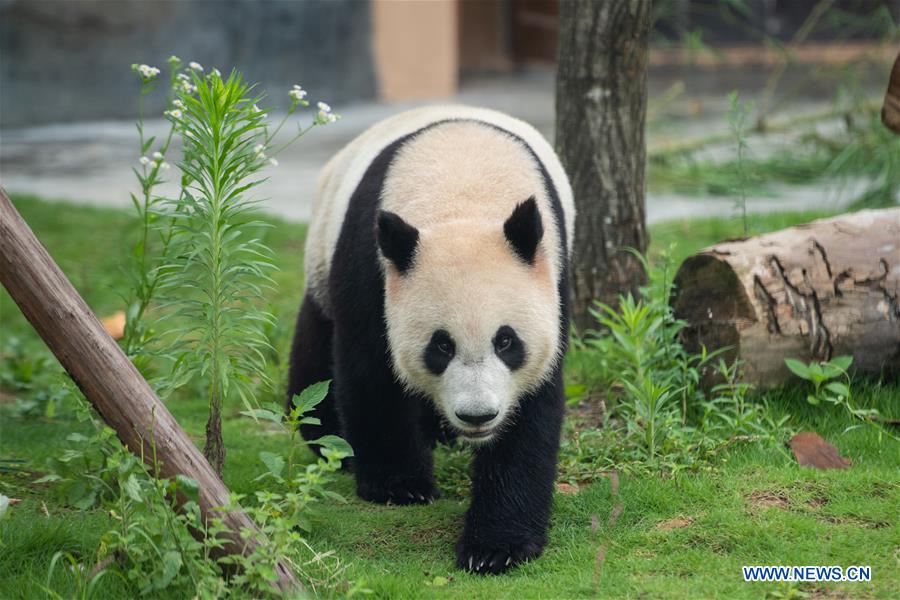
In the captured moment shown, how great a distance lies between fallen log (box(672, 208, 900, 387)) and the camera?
502 cm

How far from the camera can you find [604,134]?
5.92 meters

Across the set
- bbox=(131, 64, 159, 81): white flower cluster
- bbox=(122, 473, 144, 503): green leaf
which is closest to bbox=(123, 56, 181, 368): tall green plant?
bbox=(131, 64, 159, 81): white flower cluster

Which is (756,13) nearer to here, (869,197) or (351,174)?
(869,197)

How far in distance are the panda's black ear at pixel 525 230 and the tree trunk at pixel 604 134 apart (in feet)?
6.88

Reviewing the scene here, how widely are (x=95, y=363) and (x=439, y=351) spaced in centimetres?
119

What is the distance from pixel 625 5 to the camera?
5734 mm

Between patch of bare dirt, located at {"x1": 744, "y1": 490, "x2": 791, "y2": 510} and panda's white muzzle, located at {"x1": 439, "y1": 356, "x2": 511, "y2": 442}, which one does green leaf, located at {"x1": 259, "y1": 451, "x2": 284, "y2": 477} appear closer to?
panda's white muzzle, located at {"x1": 439, "y1": 356, "x2": 511, "y2": 442}

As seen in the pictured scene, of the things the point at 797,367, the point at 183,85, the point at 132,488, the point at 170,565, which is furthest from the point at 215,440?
the point at 797,367

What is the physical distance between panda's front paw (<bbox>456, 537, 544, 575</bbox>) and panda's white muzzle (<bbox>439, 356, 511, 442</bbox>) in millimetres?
426

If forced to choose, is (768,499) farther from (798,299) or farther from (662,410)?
(798,299)

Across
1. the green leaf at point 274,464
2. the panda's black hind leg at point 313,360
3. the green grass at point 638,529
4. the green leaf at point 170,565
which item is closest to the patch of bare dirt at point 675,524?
the green grass at point 638,529

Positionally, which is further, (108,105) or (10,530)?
(108,105)

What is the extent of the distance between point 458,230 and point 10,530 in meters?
2.01

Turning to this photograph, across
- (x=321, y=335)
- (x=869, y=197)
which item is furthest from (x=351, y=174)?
(x=869, y=197)
